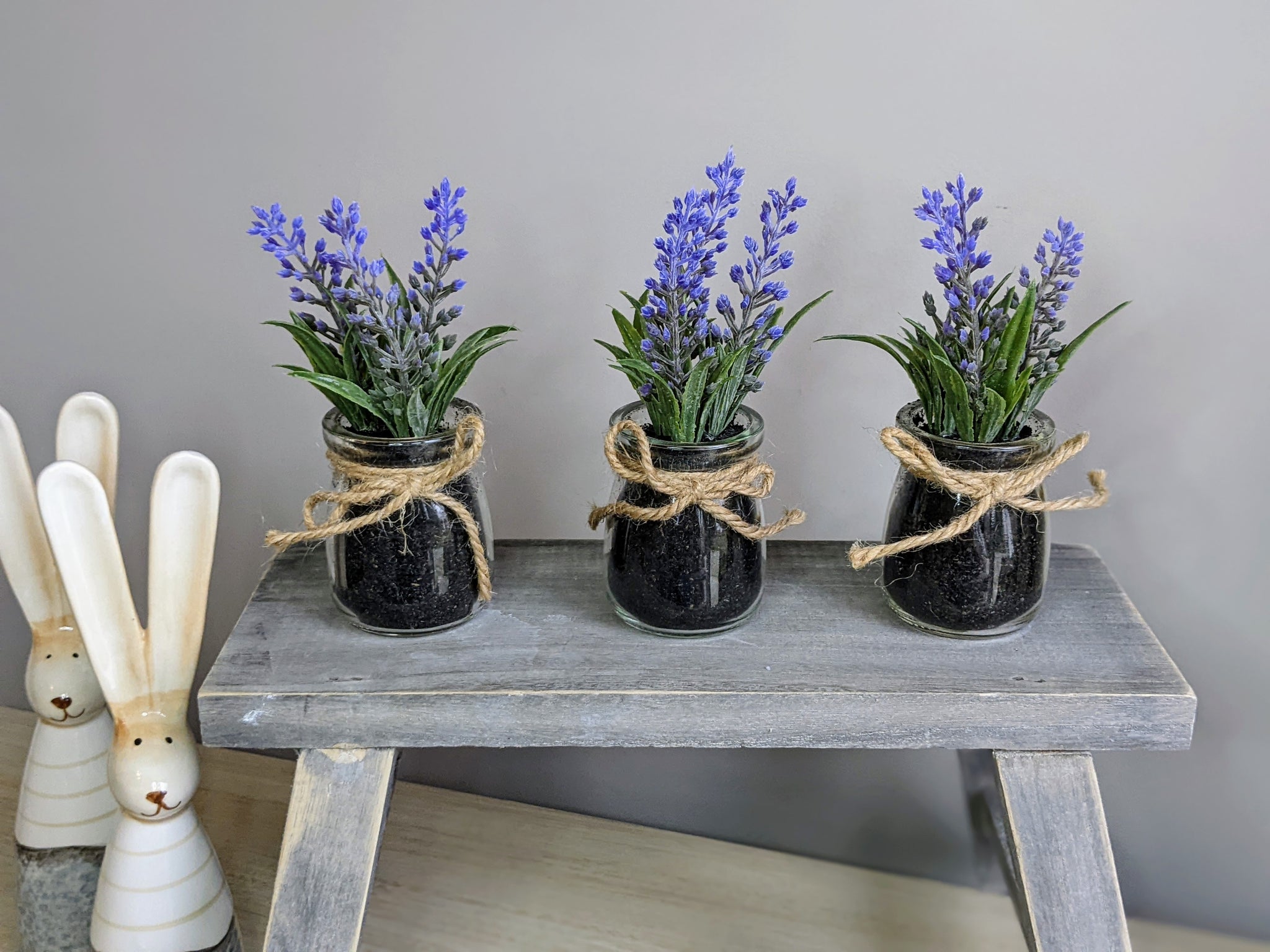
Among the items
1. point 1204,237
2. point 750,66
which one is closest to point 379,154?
point 750,66

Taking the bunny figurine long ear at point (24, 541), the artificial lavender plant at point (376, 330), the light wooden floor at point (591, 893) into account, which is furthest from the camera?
the light wooden floor at point (591, 893)

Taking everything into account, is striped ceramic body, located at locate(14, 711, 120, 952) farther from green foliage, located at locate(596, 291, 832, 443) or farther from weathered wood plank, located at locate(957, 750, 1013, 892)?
weathered wood plank, located at locate(957, 750, 1013, 892)

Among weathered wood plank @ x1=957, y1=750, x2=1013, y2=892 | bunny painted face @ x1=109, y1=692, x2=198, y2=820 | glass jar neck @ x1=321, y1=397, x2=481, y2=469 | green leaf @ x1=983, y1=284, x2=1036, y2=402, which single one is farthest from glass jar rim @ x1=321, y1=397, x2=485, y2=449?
weathered wood plank @ x1=957, y1=750, x2=1013, y2=892

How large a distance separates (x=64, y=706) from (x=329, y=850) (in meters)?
0.26

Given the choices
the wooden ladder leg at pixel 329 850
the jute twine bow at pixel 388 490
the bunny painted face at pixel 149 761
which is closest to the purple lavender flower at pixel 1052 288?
the jute twine bow at pixel 388 490

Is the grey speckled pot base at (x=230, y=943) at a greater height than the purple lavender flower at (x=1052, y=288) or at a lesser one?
lesser

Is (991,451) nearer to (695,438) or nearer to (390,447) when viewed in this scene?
(695,438)

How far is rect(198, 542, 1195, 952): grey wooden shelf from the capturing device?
0.57m

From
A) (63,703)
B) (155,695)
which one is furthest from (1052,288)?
(63,703)

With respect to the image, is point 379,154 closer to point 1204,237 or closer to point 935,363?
point 935,363

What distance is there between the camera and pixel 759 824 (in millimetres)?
915

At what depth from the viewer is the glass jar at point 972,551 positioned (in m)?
0.59

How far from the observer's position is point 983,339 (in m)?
0.57

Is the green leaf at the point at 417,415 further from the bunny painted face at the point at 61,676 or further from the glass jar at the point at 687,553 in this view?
the bunny painted face at the point at 61,676
